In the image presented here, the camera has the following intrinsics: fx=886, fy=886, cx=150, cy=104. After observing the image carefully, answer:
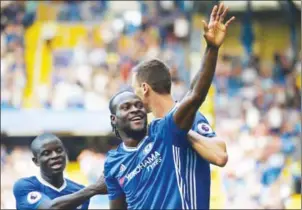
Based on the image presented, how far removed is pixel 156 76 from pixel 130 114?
277 millimetres

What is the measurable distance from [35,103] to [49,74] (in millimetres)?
832

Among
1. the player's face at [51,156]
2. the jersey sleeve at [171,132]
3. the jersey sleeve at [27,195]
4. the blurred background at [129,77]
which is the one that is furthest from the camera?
the blurred background at [129,77]

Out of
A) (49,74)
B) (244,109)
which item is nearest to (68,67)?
(49,74)

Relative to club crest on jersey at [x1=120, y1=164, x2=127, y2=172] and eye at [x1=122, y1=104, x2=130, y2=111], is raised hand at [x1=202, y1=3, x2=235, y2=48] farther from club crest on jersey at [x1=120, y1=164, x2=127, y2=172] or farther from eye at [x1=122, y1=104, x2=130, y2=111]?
club crest on jersey at [x1=120, y1=164, x2=127, y2=172]

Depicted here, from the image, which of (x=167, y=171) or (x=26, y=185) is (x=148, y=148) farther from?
(x=26, y=185)

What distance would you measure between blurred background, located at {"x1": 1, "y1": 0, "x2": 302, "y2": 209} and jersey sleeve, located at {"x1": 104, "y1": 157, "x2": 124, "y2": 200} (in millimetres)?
7684

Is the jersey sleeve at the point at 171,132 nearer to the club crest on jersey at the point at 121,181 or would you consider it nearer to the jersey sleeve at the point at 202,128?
the jersey sleeve at the point at 202,128

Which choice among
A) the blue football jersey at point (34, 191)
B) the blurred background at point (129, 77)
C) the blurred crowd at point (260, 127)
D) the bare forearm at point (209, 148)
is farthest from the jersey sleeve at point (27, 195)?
the blurred crowd at point (260, 127)

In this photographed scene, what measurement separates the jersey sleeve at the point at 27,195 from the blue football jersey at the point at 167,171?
1097mm

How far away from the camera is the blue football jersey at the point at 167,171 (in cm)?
460

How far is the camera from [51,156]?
578 cm

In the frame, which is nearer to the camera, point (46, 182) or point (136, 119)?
point (136, 119)

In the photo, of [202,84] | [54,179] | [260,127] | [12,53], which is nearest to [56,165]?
[54,179]

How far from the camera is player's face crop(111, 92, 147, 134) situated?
4.75 m
